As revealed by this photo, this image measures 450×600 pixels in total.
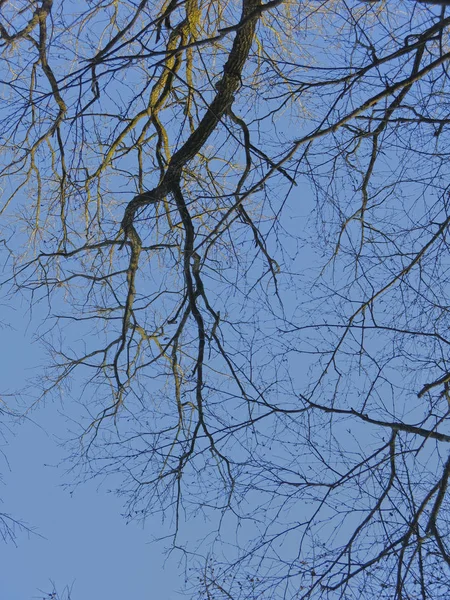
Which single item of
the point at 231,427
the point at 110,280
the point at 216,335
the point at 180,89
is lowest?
the point at 231,427

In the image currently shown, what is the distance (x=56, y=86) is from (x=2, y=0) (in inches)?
27.1

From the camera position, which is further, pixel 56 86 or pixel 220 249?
pixel 220 249

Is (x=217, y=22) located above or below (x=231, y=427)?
above

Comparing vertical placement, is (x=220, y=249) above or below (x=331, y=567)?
above

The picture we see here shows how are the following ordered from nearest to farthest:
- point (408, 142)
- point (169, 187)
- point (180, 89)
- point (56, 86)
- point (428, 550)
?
point (428, 550)
point (408, 142)
point (56, 86)
point (169, 187)
point (180, 89)

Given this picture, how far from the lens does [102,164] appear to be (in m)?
4.66

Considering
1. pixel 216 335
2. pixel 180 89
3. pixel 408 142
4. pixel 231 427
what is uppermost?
pixel 180 89

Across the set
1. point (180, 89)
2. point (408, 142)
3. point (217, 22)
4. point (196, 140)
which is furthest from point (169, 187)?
point (408, 142)

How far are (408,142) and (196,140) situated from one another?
1511 mm

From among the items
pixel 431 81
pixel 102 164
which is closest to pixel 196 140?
pixel 102 164

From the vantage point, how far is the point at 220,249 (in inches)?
177

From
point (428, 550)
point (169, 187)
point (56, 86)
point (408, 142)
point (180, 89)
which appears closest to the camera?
point (428, 550)

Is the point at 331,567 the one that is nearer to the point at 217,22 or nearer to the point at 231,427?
the point at 231,427

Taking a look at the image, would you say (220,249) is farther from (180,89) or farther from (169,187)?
(180,89)
